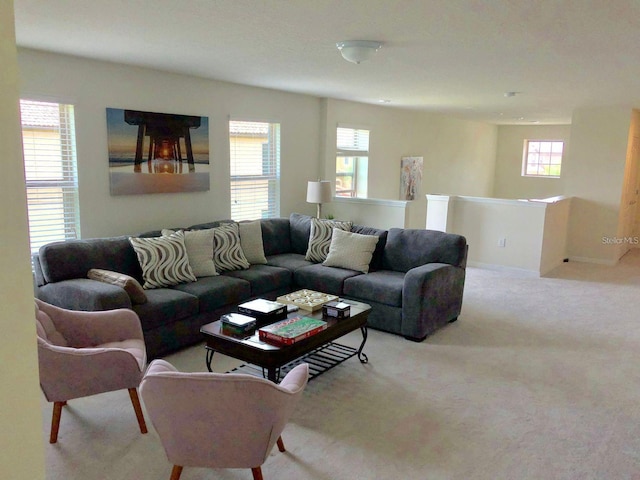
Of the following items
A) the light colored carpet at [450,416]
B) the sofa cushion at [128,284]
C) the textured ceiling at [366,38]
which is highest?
the textured ceiling at [366,38]

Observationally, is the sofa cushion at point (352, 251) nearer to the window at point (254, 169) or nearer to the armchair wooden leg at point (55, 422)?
the window at point (254, 169)

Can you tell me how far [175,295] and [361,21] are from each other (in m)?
2.36

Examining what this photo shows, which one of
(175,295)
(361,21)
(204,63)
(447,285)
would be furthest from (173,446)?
(204,63)

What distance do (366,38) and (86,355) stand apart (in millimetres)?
2547

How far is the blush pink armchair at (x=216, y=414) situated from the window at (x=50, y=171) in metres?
2.55

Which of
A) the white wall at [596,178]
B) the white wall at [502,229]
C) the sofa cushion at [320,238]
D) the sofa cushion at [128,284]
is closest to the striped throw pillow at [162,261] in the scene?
the sofa cushion at [128,284]

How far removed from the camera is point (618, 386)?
3352 millimetres

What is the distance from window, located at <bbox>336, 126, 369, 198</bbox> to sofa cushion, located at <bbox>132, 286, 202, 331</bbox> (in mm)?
3826

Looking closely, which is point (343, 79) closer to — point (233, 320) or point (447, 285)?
point (447, 285)

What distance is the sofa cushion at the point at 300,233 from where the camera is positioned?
5.44 meters

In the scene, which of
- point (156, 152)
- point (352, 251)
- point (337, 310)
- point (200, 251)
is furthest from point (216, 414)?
point (156, 152)

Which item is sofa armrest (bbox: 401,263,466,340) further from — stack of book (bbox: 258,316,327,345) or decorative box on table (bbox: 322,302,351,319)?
stack of book (bbox: 258,316,327,345)

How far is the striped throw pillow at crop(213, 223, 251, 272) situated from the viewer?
15.0ft

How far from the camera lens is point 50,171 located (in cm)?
405
